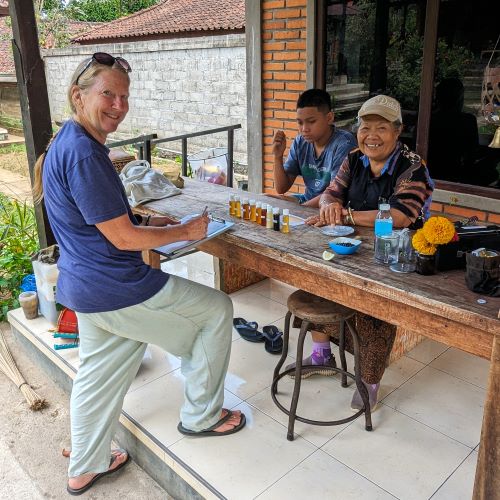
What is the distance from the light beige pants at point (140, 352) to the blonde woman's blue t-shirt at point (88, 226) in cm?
9

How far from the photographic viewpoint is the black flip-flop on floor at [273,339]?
129 inches

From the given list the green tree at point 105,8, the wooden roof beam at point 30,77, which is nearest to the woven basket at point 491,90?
the wooden roof beam at point 30,77

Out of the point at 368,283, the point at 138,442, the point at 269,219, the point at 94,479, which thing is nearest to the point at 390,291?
the point at 368,283

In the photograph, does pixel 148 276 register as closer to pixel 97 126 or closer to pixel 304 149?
pixel 97 126

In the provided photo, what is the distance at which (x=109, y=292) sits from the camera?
2062 millimetres

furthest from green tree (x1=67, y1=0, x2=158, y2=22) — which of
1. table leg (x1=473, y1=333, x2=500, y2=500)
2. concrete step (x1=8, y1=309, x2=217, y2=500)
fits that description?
table leg (x1=473, y1=333, x2=500, y2=500)

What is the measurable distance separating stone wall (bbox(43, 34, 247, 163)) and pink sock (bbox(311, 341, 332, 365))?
769 centimetres

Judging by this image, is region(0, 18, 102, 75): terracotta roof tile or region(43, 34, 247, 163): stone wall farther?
region(0, 18, 102, 75): terracotta roof tile

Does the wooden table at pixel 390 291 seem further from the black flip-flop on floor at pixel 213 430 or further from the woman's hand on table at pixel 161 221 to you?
the black flip-flop on floor at pixel 213 430

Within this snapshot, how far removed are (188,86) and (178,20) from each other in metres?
3.93

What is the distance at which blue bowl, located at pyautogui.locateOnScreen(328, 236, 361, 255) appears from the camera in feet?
6.93

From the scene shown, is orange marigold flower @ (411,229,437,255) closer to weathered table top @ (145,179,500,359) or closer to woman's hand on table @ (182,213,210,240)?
weathered table top @ (145,179,500,359)

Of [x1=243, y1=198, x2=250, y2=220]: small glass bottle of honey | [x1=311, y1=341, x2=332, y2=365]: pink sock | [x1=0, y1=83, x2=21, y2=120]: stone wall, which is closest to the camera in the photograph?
[x1=243, y1=198, x2=250, y2=220]: small glass bottle of honey

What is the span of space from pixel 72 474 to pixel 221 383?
813 mm
